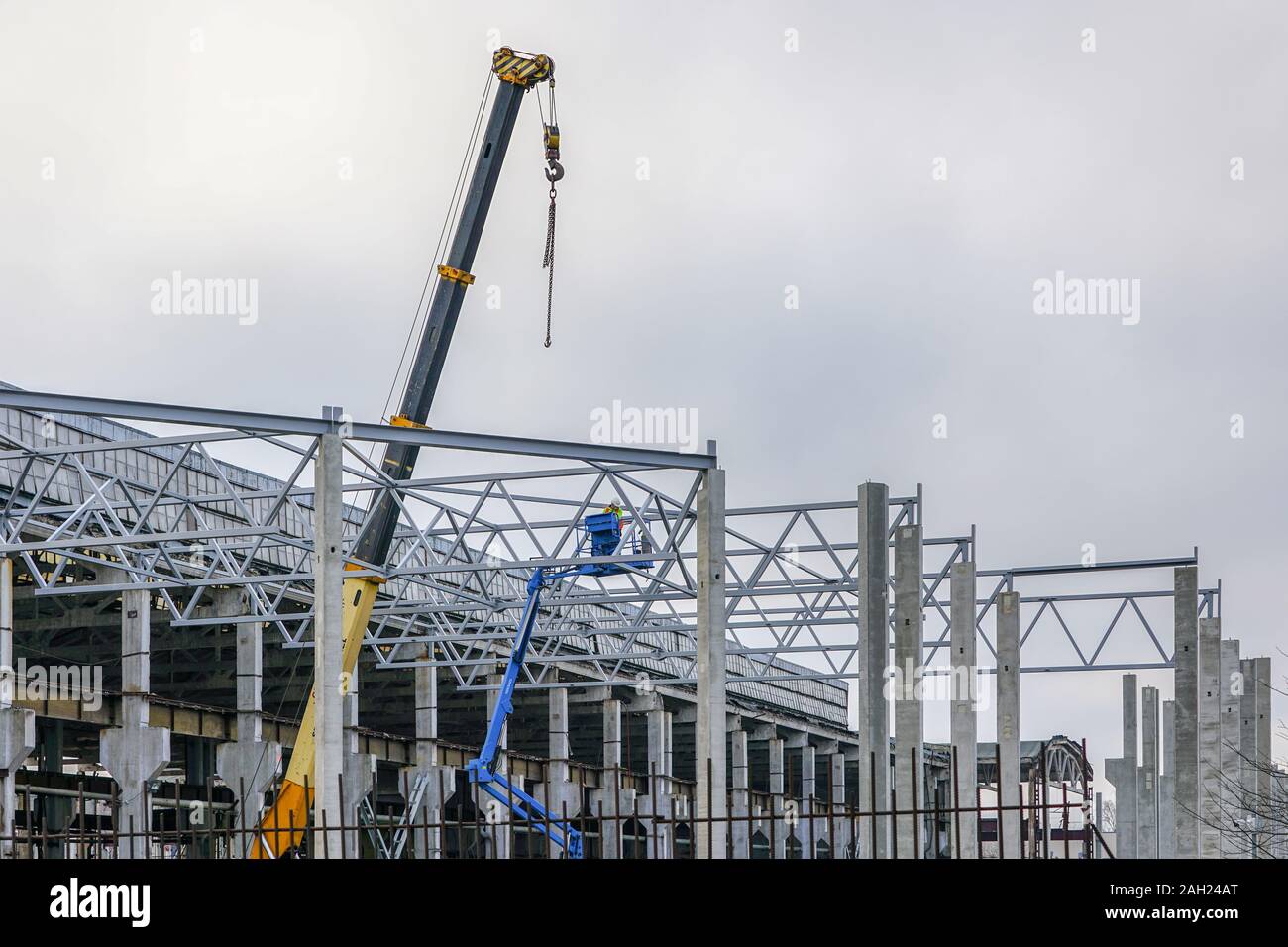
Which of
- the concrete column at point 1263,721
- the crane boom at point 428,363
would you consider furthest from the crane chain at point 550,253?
the concrete column at point 1263,721

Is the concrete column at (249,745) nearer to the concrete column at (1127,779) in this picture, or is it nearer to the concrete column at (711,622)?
the concrete column at (711,622)

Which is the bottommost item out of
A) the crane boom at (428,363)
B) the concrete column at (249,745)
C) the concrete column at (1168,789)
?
the concrete column at (1168,789)

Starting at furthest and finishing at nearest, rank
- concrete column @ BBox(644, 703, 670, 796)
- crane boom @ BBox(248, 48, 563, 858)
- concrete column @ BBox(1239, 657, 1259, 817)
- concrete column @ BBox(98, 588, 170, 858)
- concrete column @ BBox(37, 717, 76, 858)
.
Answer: concrete column @ BBox(644, 703, 670, 796)
concrete column @ BBox(1239, 657, 1259, 817)
concrete column @ BBox(37, 717, 76, 858)
concrete column @ BBox(98, 588, 170, 858)
crane boom @ BBox(248, 48, 563, 858)

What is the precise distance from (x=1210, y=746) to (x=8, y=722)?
89.3ft

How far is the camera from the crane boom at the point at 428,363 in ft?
119

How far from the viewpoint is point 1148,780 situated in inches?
2415

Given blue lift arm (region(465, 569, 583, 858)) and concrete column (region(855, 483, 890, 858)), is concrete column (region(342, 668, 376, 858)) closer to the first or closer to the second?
blue lift arm (region(465, 569, 583, 858))

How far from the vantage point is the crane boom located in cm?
3625

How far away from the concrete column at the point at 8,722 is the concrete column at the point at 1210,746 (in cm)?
2646

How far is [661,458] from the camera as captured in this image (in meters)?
30.6

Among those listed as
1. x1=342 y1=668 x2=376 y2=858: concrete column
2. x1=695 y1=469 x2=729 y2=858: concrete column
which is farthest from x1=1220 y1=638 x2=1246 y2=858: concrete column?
x1=342 y1=668 x2=376 y2=858: concrete column

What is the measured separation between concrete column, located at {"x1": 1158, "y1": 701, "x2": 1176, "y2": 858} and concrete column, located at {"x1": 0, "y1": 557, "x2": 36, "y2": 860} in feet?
128

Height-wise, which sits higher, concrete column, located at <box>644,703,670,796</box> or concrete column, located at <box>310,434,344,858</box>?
concrete column, located at <box>310,434,344,858</box>
